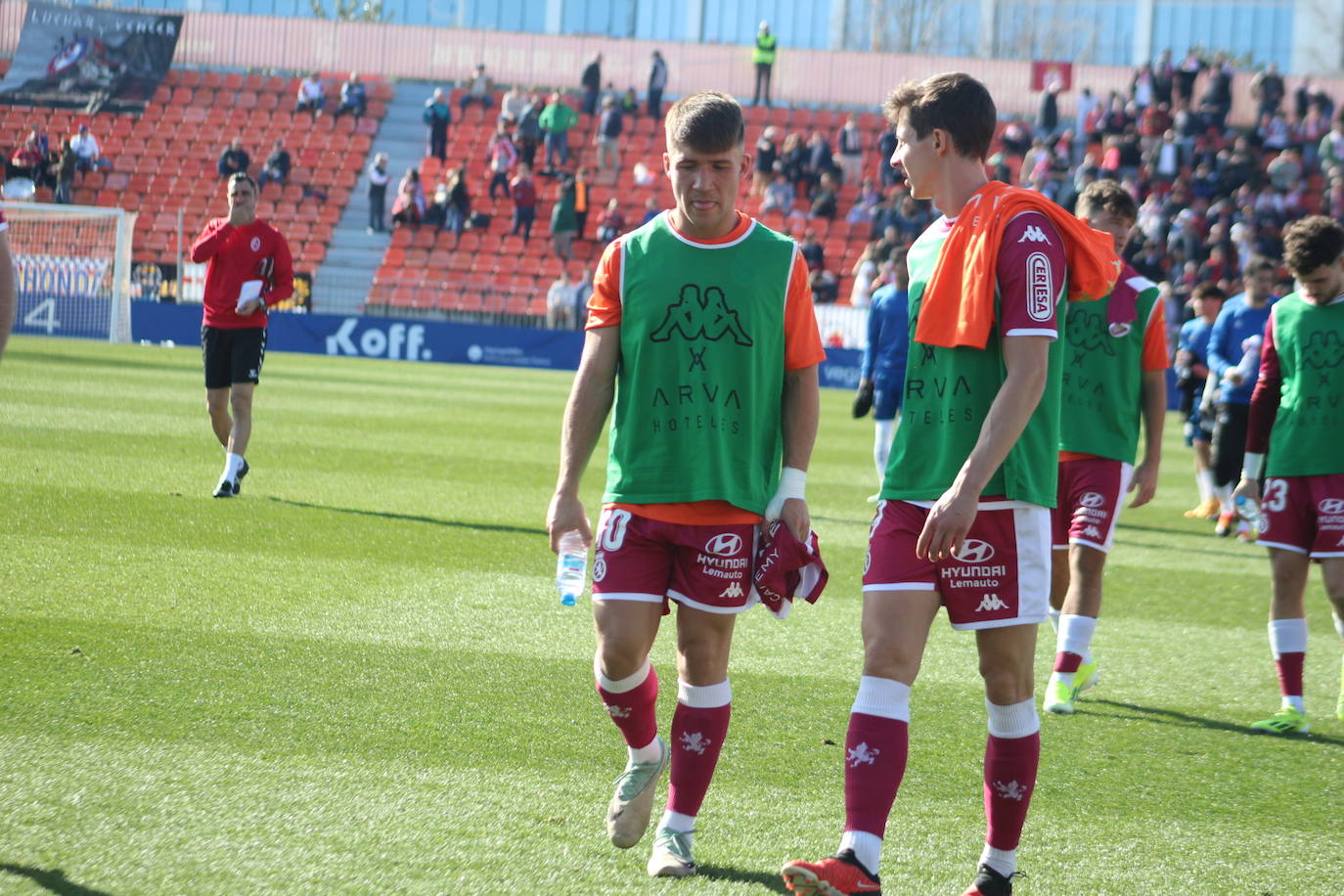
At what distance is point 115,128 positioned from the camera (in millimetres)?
35500

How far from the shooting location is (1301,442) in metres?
5.67

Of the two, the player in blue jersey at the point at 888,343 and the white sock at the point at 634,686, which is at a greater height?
the player in blue jersey at the point at 888,343

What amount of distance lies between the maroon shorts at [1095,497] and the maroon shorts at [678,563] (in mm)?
2514

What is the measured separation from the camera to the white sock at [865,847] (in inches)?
129

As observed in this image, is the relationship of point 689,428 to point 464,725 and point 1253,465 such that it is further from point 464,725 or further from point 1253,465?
point 1253,465

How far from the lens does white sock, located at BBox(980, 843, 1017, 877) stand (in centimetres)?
361

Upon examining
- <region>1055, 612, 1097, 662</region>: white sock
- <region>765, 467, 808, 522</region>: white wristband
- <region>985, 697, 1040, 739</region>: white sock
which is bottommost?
<region>1055, 612, 1097, 662</region>: white sock

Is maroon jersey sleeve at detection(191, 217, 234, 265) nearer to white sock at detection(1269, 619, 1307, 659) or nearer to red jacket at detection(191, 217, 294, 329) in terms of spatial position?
red jacket at detection(191, 217, 294, 329)

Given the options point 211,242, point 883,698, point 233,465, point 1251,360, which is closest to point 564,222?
point 211,242

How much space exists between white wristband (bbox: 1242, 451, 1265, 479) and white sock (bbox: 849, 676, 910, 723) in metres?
3.04

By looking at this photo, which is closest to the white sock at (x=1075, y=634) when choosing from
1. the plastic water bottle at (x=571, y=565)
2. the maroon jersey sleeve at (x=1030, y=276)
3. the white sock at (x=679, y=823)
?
the white sock at (x=679, y=823)

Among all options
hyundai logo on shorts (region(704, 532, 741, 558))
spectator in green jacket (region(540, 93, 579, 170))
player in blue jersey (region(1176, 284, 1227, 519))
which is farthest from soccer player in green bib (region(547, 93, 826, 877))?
spectator in green jacket (region(540, 93, 579, 170))

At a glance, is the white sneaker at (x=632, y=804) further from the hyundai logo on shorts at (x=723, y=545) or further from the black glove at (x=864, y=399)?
the black glove at (x=864, y=399)

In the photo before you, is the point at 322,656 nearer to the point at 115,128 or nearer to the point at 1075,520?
the point at 1075,520
